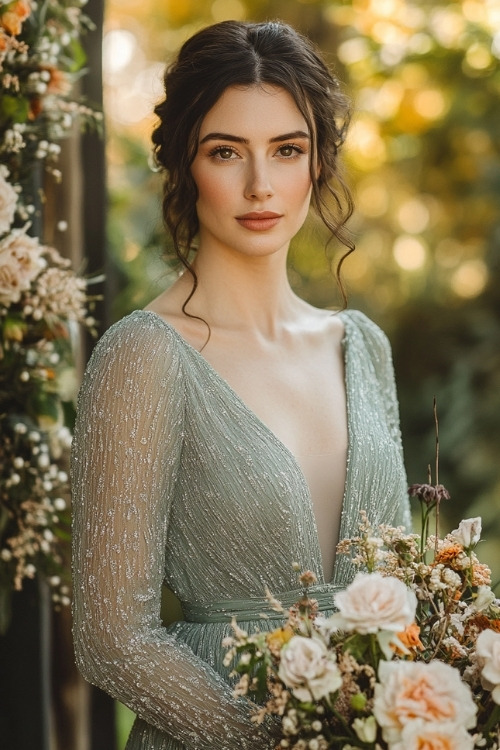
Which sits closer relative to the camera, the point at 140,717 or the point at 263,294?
the point at 140,717

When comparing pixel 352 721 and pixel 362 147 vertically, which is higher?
pixel 362 147

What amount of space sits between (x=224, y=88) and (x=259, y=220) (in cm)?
24

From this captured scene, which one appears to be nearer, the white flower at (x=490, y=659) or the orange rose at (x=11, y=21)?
the white flower at (x=490, y=659)

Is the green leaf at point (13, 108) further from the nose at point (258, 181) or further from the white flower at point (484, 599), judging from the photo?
the white flower at point (484, 599)

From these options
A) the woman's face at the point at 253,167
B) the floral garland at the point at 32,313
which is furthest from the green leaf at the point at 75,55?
the woman's face at the point at 253,167

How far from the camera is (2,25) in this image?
2152mm

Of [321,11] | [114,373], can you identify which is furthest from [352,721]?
[321,11]

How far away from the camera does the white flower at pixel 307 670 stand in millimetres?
1149

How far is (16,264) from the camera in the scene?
7.12ft

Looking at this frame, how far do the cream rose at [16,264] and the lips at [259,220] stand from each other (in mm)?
581

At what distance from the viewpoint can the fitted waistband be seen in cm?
172

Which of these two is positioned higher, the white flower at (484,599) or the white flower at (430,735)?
the white flower at (484,599)

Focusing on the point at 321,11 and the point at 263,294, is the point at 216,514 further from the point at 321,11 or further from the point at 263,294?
the point at 321,11

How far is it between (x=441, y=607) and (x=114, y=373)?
0.62 m
